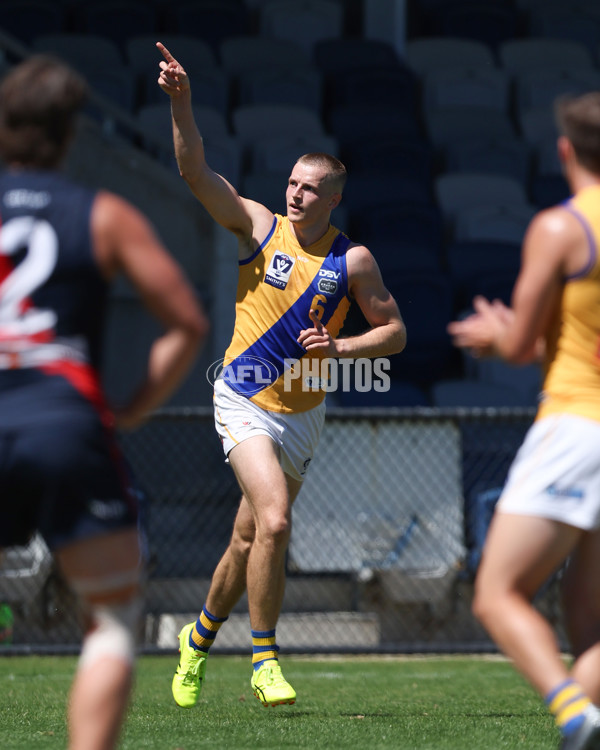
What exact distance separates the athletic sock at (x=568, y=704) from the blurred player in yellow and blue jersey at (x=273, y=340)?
2270 mm

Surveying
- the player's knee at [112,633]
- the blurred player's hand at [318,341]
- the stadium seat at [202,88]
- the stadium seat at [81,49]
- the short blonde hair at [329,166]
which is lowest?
the stadium seat at [202,88]

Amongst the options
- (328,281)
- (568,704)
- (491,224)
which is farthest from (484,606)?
(491,224)

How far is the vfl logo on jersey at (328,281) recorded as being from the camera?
5246 mm

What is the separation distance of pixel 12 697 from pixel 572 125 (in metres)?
4.02

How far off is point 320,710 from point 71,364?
126 inches

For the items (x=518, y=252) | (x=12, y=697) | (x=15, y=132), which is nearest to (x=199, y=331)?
(x=15, y=132)

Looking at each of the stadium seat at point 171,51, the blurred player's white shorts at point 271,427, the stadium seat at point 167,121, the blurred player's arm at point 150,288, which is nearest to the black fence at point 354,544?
the blurred player's white shorts at point 271,427

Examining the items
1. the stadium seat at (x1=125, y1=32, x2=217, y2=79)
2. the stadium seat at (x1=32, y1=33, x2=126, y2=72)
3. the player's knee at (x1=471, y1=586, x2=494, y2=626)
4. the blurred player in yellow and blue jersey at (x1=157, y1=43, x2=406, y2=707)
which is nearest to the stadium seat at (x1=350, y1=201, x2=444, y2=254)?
the stadium seat at (x1=125, y1=32, x2=217, y2=79)

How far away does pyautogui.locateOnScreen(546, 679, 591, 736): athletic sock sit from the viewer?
269 cm

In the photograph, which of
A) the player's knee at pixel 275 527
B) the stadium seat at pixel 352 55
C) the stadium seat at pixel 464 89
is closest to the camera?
the player's knee at pixel 275 527

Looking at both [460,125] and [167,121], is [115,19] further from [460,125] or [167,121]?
[460,125]

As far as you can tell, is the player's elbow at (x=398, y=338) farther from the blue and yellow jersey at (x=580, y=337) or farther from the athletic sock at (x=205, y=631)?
the blue and yellow jersey at (x=580, y=337)

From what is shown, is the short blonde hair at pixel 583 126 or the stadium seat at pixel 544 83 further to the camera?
the stadium seat at pixel 544 83

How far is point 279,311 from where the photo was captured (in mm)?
5223
